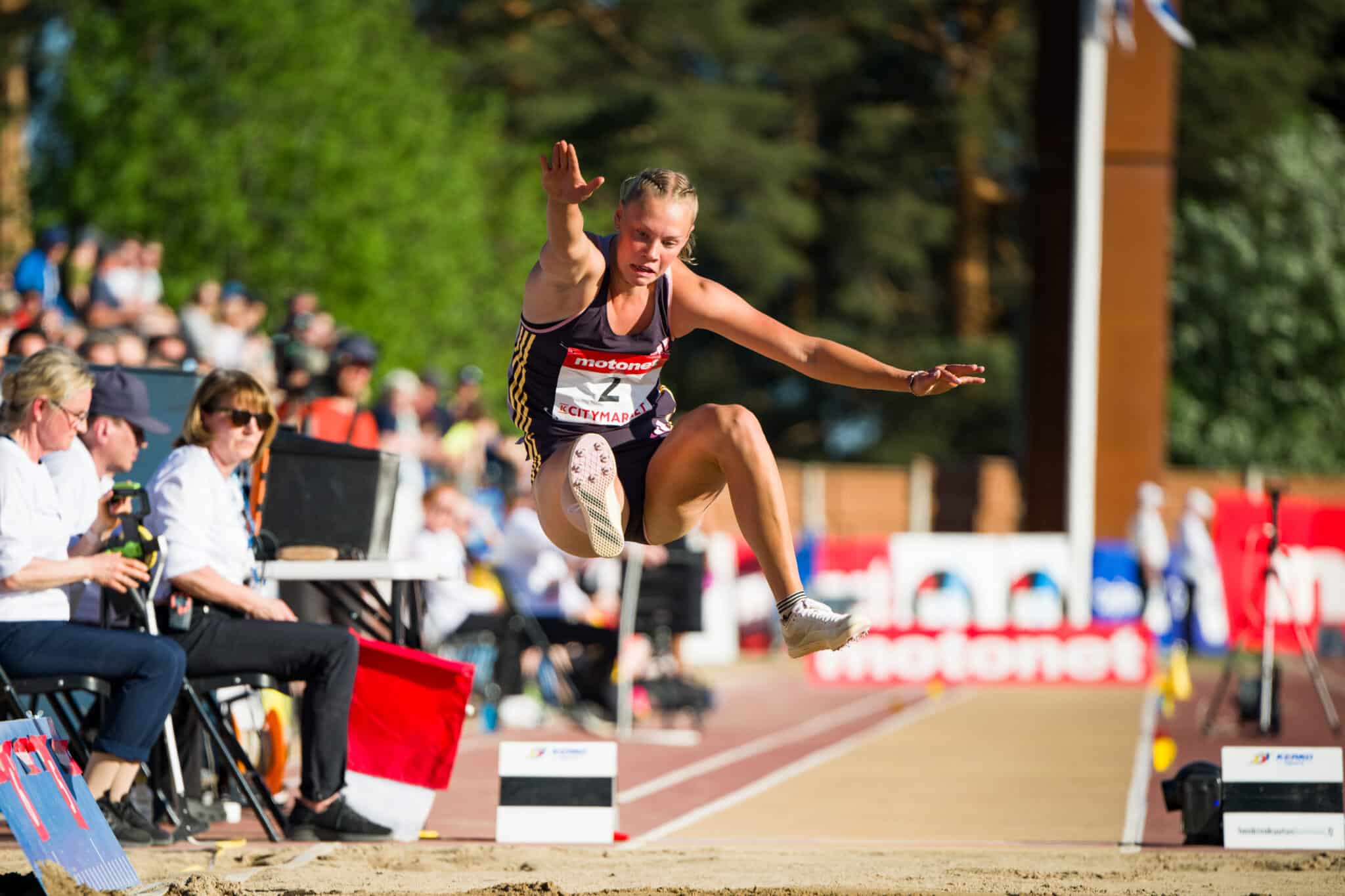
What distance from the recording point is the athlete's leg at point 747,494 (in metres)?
6.44

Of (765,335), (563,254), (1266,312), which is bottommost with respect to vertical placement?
(765,335)

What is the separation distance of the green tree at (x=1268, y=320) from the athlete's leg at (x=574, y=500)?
3322 cm

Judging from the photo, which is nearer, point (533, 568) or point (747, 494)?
point (747, 494)

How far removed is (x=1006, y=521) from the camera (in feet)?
104

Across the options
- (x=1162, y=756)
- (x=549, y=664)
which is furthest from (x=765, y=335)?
(x=549, y=664)

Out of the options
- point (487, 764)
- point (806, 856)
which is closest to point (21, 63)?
point (487, 764)

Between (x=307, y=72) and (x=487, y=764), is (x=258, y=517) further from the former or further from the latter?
(x=307, y=72)

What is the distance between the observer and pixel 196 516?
786 cm

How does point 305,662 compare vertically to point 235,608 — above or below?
below

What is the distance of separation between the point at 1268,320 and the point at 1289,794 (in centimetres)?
3182

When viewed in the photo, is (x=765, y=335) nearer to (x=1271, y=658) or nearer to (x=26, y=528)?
(x=26, y=528)

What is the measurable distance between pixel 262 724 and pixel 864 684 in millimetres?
11151

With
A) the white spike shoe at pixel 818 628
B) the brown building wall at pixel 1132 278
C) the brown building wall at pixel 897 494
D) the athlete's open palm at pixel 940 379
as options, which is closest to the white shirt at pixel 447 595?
the white spike shoe at pixel 818 628

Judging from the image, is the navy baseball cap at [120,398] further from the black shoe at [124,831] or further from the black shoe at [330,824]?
the black shoe at [330,824]
